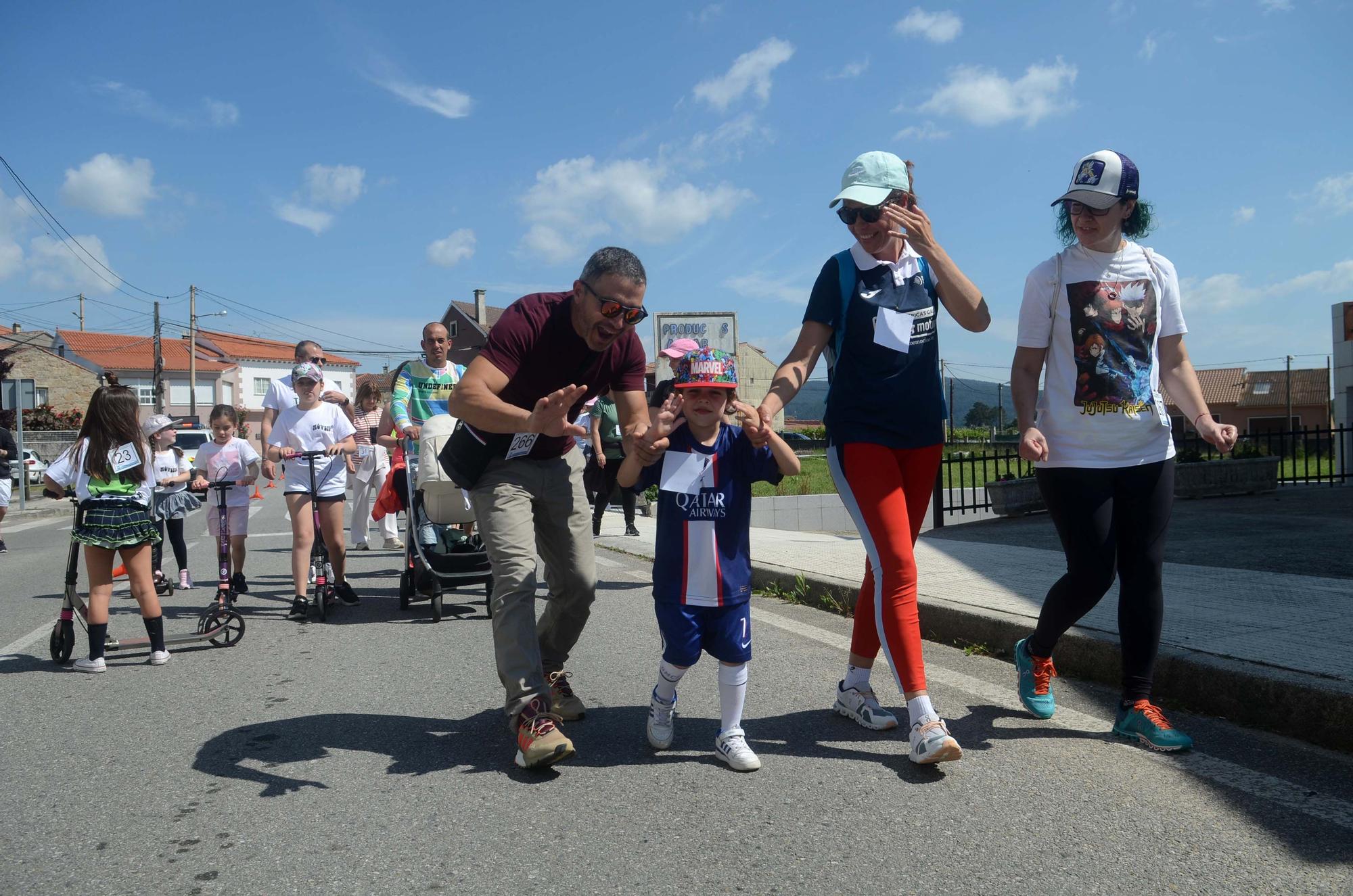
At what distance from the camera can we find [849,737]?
3.79m

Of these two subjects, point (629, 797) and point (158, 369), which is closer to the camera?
point (629, 797)

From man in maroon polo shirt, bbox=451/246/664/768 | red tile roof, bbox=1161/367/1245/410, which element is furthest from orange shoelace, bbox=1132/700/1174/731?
red tile roof, bbox=1161/367/1245/410

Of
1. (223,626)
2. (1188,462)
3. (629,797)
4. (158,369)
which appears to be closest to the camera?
(629,797)

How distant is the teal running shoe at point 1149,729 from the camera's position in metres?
3.47

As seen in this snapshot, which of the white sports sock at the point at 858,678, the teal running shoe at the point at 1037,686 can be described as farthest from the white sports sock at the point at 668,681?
the teal running shoe at the point at 1037,686

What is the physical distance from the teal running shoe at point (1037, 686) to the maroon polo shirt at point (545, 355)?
6.58 ft

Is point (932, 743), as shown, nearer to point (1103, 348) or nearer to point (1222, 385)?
point (1103, 348)

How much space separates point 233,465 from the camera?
8008 millimetres

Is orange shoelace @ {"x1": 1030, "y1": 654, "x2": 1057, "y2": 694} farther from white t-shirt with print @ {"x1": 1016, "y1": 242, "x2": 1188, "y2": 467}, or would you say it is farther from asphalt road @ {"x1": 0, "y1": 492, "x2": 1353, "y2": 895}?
white t-shirt with print @ {"x1": 1016, "y1": 242, "x2": 1188, "y2": 467}

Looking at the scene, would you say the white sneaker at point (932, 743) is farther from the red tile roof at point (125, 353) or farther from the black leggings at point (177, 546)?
the red tile roof at point (125, 353)

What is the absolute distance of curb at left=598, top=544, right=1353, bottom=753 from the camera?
3510 millimetres

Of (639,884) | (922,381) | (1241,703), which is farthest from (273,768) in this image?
(1241,703)

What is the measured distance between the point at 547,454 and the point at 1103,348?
215cm

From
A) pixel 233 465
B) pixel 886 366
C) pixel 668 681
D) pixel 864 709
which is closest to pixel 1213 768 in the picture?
pixel 864 709
